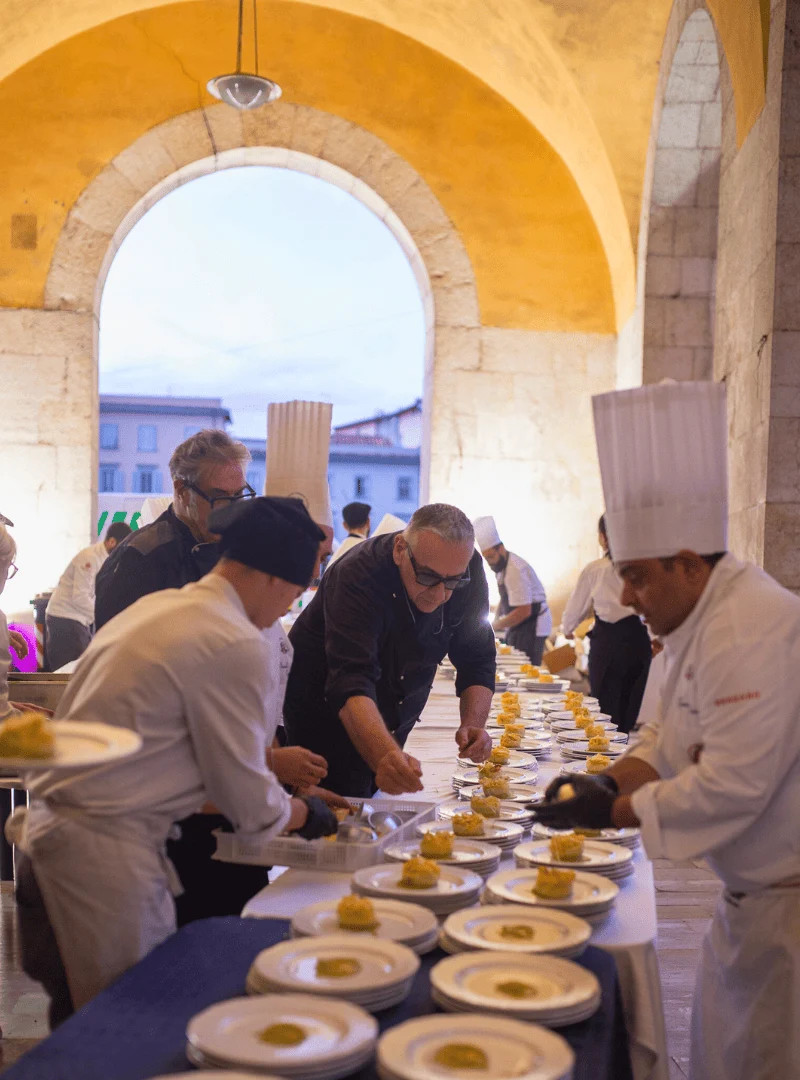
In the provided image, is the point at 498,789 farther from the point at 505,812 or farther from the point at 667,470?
the point at 667,470

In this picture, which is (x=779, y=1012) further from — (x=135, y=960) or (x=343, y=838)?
(x=135, y=960)

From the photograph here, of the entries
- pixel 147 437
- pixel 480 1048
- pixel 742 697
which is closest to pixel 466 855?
pixel 742 697

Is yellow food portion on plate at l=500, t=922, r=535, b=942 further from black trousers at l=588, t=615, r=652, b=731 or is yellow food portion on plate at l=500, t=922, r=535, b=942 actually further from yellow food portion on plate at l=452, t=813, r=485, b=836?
black trousers at l=588, t=615, r=652, b=731

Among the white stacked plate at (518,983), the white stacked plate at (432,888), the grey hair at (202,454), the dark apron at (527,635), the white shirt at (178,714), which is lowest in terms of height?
the dark apron at (527,635)

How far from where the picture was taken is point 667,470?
7.09ft

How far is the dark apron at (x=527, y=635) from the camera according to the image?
8234 millimetres

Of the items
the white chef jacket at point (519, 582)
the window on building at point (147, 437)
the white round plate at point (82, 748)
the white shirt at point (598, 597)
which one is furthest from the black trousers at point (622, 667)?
the window on building at point (147, 437)

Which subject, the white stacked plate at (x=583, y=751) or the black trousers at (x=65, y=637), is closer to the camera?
the white stacked plate at (x=583, y=751)

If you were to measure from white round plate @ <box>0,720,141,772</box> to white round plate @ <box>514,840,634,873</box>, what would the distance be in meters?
1.01

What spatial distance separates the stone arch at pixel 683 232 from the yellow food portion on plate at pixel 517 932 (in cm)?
Result: 707

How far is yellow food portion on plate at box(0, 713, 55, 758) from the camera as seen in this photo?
1607 millimetres

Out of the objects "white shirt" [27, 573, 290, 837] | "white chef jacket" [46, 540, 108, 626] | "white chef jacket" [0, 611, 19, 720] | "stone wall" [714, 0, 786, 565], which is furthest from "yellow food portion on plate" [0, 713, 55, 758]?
"white chef jacket" [46, 540, 108, 626]

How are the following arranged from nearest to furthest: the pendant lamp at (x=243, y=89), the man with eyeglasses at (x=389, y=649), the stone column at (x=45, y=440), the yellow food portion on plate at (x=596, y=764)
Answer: the man with eyeglasses at (x=389, y=649) < the yellow food portion on plate at (x=596, y=764) < the pendant lamp at (x=243, y=89) < the stone column at (x=45, y=440)

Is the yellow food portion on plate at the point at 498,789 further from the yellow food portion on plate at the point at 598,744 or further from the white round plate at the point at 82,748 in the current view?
the white round plate at the point at 82,748
